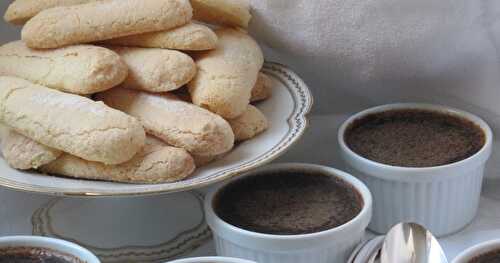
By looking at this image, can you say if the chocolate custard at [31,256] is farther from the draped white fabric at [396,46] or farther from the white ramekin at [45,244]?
the draped white fabric at [396,46]

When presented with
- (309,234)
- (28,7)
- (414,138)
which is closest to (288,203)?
(309,234)

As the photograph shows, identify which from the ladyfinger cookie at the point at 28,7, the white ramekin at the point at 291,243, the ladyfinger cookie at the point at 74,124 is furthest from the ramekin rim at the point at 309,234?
the ladyfinger cookie at the point at 28,7

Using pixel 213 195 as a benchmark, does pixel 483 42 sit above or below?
above

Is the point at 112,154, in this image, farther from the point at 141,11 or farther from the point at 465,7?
the point at 465,7

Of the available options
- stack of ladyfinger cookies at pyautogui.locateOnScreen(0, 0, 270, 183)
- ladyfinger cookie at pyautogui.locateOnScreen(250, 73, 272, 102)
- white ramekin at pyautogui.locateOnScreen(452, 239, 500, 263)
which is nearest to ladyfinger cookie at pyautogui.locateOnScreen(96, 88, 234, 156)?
stack of ladyfinger cookies at pyautogui.locateOnScreen(0, 0, 270, 183)

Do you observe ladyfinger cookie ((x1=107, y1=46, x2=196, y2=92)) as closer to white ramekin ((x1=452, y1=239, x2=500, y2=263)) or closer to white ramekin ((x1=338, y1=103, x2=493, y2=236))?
white ramekin ((x1=338, y1=103, x2=493, y2=236))

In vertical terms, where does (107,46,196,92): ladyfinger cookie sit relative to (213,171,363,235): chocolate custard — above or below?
above

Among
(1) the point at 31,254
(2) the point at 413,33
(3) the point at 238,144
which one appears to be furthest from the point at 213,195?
(2) the point at 413,33
